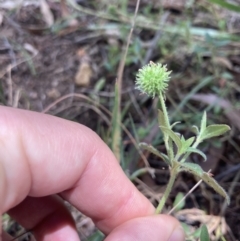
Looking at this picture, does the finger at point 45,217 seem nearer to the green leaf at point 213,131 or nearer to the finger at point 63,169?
the finger at point 63,169

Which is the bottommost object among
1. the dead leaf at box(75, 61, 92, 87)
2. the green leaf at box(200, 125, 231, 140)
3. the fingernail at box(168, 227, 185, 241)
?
the fingernail at box(168, 227, 185, 241)

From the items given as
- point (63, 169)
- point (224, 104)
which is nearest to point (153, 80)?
point (63, 169)

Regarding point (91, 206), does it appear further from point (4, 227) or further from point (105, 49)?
point (105, 49)

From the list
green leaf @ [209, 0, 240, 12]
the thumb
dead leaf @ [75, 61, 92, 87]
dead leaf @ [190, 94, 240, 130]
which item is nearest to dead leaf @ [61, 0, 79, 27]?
dead leaf @ [75, 61, 92, 87]

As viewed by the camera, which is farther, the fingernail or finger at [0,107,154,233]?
the fingernail

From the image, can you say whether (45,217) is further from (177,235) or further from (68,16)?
(68,16)

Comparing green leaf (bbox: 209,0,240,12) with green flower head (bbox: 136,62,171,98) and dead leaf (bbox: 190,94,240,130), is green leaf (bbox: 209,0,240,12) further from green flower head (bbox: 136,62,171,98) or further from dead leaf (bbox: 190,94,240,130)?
green flower head (bbox: 136,62,171,98)
